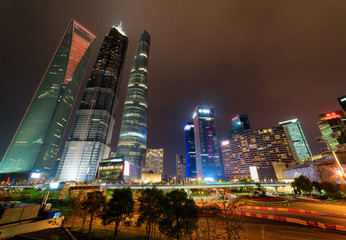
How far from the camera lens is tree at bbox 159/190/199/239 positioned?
16891mm

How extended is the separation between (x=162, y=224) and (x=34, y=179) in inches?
8117

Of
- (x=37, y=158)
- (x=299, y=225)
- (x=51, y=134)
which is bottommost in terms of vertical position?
(x=299, y=225)

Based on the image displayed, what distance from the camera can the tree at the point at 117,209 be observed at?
1942cm

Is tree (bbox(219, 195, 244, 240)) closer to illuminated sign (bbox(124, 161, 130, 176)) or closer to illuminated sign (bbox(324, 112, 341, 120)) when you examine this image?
illuminated sign (bbox(124, 161, 130, 176))

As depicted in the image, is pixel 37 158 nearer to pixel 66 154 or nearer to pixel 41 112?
pixel 66 154

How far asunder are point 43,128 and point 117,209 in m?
210

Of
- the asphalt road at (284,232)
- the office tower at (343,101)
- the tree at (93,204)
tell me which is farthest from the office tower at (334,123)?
the tree at (93,204)

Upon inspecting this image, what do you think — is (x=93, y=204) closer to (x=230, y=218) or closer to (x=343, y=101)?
(x=230, y=218)

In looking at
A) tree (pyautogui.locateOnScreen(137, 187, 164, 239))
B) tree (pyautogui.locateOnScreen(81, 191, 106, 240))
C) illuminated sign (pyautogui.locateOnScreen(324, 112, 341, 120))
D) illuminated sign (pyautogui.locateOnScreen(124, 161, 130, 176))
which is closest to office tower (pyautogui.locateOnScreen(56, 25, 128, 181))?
illuminated sign (pyautogui.locateOnScreen(124, 161, 130, 176))

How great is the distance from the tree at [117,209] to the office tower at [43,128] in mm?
196915

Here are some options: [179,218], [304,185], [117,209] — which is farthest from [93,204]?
[304,185]

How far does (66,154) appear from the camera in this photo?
546 ft

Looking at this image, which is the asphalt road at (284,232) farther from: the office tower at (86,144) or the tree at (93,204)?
the office tower at (86,144)

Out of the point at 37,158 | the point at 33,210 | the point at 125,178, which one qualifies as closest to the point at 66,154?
the point at 37,158
